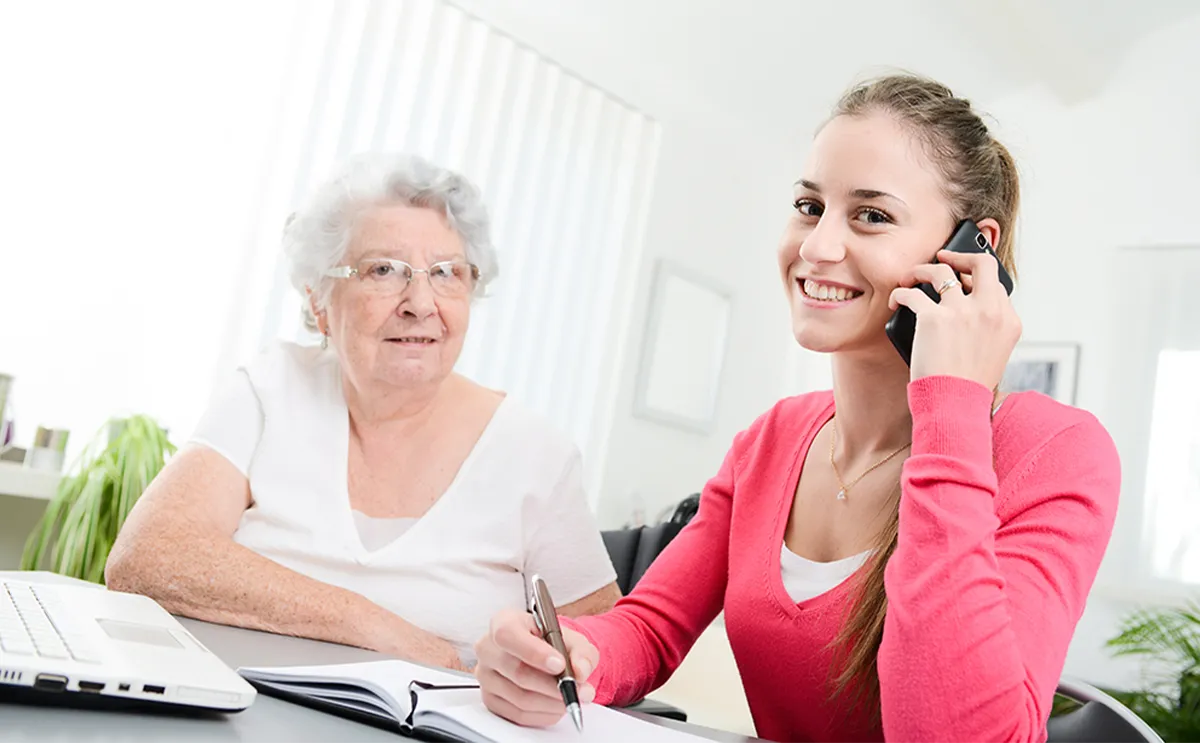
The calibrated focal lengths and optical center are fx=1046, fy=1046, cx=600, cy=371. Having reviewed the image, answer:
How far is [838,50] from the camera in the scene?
4668 mm

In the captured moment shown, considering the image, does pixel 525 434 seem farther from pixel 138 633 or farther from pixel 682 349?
pixel 682 349

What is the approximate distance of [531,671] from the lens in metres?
0.91

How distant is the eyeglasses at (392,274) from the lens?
6.09ft

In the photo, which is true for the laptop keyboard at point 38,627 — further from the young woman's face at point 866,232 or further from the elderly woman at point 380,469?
the young woman's face at point 866,232

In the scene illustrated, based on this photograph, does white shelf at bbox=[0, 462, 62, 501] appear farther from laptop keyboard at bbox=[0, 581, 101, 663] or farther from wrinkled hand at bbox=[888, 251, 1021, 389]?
wrinkled hand at bbox=[888, 251, 1021, 389]

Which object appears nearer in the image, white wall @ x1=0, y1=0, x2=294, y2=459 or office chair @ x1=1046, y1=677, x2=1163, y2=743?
office chair @ x1=1046, y1=677, x2=1163, y2=743

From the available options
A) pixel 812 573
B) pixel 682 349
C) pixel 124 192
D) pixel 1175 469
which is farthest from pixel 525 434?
pixel 1175 469

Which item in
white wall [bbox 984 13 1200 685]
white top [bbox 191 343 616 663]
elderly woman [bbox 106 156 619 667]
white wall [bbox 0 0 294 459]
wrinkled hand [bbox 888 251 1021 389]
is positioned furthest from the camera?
white wall [bbox 984 13 1200 685]

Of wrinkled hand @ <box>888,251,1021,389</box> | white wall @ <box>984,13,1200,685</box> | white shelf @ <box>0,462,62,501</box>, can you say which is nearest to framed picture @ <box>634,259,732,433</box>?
white wall @ <box>984,13,1200,685</box>

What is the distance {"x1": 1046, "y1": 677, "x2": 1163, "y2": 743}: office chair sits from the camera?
0.94 metres

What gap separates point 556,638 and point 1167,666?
424cm

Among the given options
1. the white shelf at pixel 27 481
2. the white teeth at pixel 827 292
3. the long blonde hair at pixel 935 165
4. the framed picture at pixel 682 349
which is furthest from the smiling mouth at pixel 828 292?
the framed picture at pixel 682 349

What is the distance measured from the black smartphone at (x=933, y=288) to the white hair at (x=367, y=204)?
3.09 feet

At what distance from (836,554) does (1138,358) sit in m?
4.08
